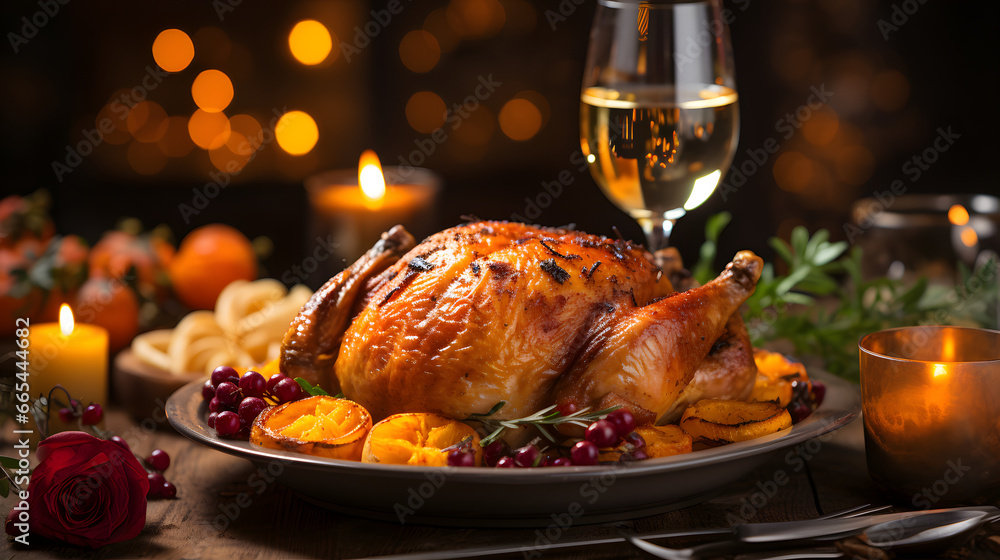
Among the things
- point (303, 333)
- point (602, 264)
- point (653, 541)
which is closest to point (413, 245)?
point (303, 333)

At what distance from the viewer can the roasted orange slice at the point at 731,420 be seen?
1.17m

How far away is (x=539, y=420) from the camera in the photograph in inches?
43.6

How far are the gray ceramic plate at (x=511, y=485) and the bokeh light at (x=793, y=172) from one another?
2.62 metres

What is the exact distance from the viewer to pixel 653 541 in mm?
1088

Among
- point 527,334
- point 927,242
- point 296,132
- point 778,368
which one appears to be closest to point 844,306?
point 927,242

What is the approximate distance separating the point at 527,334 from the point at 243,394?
430 mm

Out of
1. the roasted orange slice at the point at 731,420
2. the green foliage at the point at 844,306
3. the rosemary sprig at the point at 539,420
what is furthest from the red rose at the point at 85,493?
the green foliage at the point at 844,306

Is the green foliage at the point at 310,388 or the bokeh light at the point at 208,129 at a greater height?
the bokeh light at the point at 208,129

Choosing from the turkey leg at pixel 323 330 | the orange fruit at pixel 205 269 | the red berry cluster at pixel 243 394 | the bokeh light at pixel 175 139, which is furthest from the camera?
the bokeh light at pixel 175 139

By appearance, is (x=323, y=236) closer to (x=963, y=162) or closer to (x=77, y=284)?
(x=77, y=284)

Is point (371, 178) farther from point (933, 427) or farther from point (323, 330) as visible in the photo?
point (933, 427)

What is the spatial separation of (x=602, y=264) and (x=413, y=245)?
0.34m

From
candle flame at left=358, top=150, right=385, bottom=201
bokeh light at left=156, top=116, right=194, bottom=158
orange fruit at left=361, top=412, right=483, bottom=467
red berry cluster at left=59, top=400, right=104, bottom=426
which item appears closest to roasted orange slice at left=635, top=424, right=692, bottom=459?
orange fruit at left=361, top=412, right=483, bottom=467

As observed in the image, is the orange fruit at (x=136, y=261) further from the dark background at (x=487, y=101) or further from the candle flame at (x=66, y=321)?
the dark background at (x=487, y=101)
